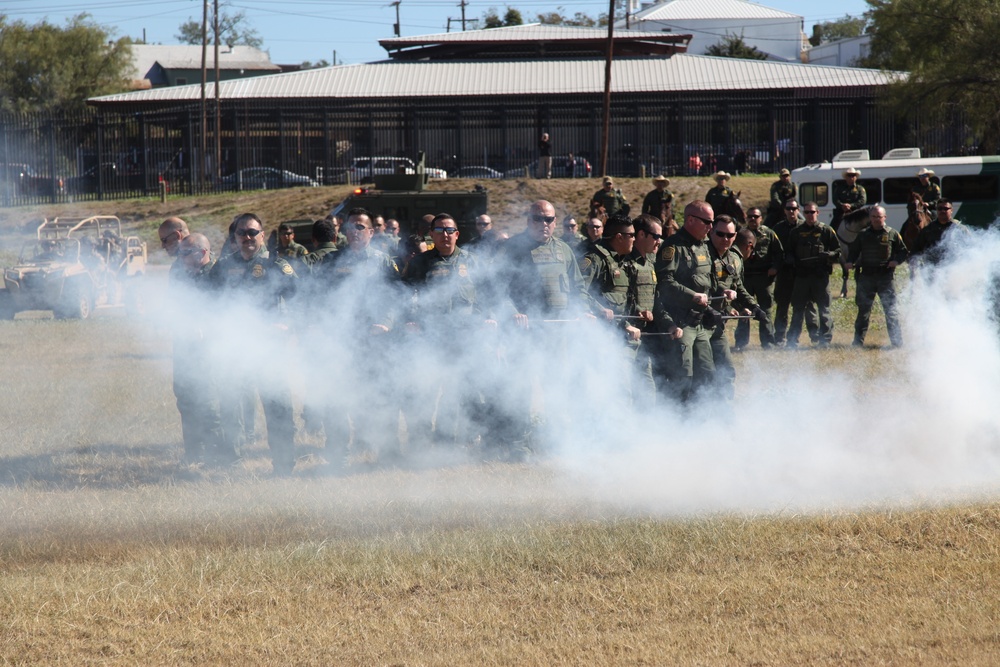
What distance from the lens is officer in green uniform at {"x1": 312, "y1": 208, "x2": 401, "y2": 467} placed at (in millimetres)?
8195

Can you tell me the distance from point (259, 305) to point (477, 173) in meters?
28.3

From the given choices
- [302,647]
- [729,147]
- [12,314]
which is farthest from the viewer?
[729,147]

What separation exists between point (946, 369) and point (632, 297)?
2.79m

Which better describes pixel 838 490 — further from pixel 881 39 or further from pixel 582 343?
pixel 881 39

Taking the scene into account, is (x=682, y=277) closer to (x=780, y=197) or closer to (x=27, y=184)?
(x=780, y=197)

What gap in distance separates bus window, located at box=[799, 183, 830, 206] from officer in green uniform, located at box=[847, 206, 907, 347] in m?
12.7

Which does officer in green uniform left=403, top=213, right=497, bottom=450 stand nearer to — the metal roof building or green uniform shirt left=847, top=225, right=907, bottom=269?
green uniform shirt left=847, top=225, right=907, bottom=269

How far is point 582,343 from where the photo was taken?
8.38 meters

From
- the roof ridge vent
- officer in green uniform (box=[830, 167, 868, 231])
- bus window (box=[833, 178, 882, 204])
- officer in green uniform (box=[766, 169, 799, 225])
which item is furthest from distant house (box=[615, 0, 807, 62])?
officer in green uniform (box=[766, 169, 799, 225])

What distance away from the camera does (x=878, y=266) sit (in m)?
13.1

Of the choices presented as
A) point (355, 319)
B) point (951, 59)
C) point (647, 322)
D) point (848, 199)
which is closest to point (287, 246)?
point (355, 319)

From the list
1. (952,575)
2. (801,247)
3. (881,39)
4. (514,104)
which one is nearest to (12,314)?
(801,247)

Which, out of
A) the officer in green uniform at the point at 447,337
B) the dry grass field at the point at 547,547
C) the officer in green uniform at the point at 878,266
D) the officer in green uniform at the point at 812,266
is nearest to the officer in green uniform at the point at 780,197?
the officer in green uniform at the point at 812,266

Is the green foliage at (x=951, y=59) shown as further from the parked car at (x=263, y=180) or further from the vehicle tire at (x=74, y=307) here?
the vehicle tire at (x=74, y=307)
